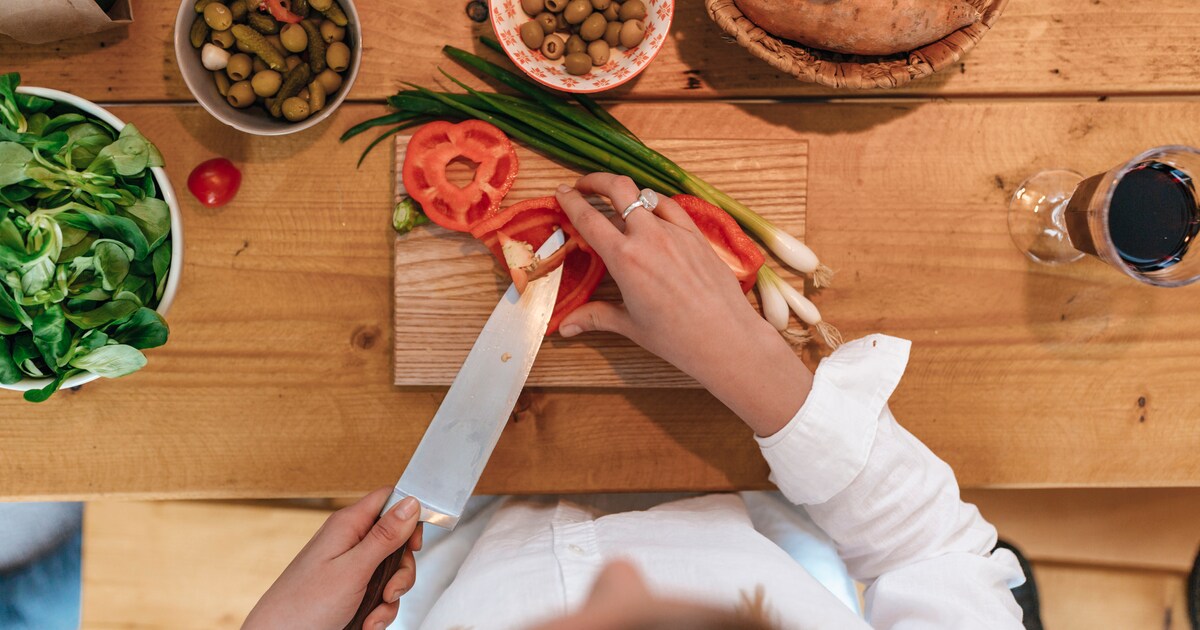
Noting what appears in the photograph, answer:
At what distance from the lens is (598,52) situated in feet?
2.91

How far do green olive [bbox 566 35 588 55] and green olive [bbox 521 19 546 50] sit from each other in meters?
0.04

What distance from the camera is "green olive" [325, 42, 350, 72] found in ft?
2.83

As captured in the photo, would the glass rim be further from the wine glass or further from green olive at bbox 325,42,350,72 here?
green olive at bbox 325,42,350,72

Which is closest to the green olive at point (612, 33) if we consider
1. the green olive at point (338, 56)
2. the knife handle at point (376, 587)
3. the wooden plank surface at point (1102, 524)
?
the green olive at point (338, 56)

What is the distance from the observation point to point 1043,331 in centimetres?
98

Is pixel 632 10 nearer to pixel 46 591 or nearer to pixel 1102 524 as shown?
pixel 1102 524

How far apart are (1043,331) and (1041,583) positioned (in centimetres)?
73

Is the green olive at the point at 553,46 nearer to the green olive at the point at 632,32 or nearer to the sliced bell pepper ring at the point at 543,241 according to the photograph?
the green olive at the point at 632,32

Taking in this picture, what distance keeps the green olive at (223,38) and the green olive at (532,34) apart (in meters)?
0.36

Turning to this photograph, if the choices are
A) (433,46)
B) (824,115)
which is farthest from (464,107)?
(824,115)

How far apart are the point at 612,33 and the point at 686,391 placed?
0.49 metres

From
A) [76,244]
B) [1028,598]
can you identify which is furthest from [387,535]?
[1028,598]

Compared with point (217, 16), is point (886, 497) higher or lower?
lower

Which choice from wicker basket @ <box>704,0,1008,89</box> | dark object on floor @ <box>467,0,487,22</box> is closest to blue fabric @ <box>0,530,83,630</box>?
dark object on floor @ <box>467,0,487,22</box>
